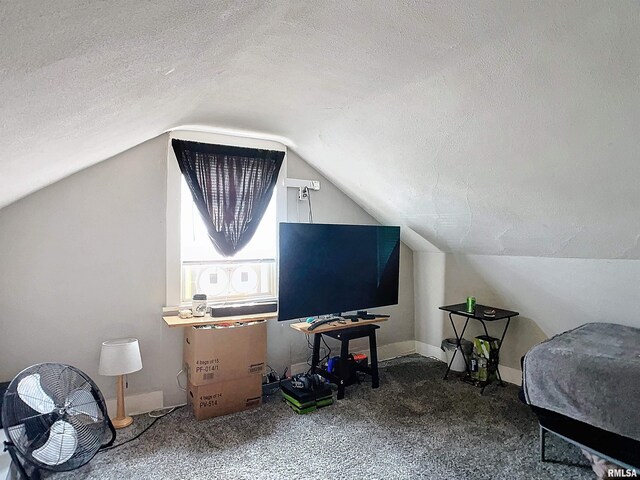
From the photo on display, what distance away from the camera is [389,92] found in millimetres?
2107

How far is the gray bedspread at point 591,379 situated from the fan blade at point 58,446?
261 centimetres

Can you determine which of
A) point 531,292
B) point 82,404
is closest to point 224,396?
point 82,404

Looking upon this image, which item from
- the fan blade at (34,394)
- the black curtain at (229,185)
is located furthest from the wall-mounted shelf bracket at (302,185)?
the fan blade at (34,394)

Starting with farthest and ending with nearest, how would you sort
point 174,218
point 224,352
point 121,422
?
point 174,218 → point 224,352 → point 121,422

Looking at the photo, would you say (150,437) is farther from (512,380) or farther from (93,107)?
(512,380)

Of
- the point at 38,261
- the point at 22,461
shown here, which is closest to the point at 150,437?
the point at 22,461

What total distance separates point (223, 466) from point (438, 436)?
143 cm

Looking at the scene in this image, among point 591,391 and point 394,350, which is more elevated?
point 591,391

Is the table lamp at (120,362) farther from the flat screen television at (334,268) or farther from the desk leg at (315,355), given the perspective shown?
the desk leg at (315,355)

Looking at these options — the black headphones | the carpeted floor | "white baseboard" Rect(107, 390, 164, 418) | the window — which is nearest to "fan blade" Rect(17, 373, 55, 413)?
the carpeted floor

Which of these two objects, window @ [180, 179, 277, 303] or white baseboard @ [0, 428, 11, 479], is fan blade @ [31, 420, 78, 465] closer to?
white baseboard @ [0, 428, 11, 479]

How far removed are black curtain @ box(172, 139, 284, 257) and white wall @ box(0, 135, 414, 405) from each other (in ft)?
0.78

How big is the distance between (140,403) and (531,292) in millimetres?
3320

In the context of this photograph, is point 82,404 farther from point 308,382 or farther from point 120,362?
point 308,382
